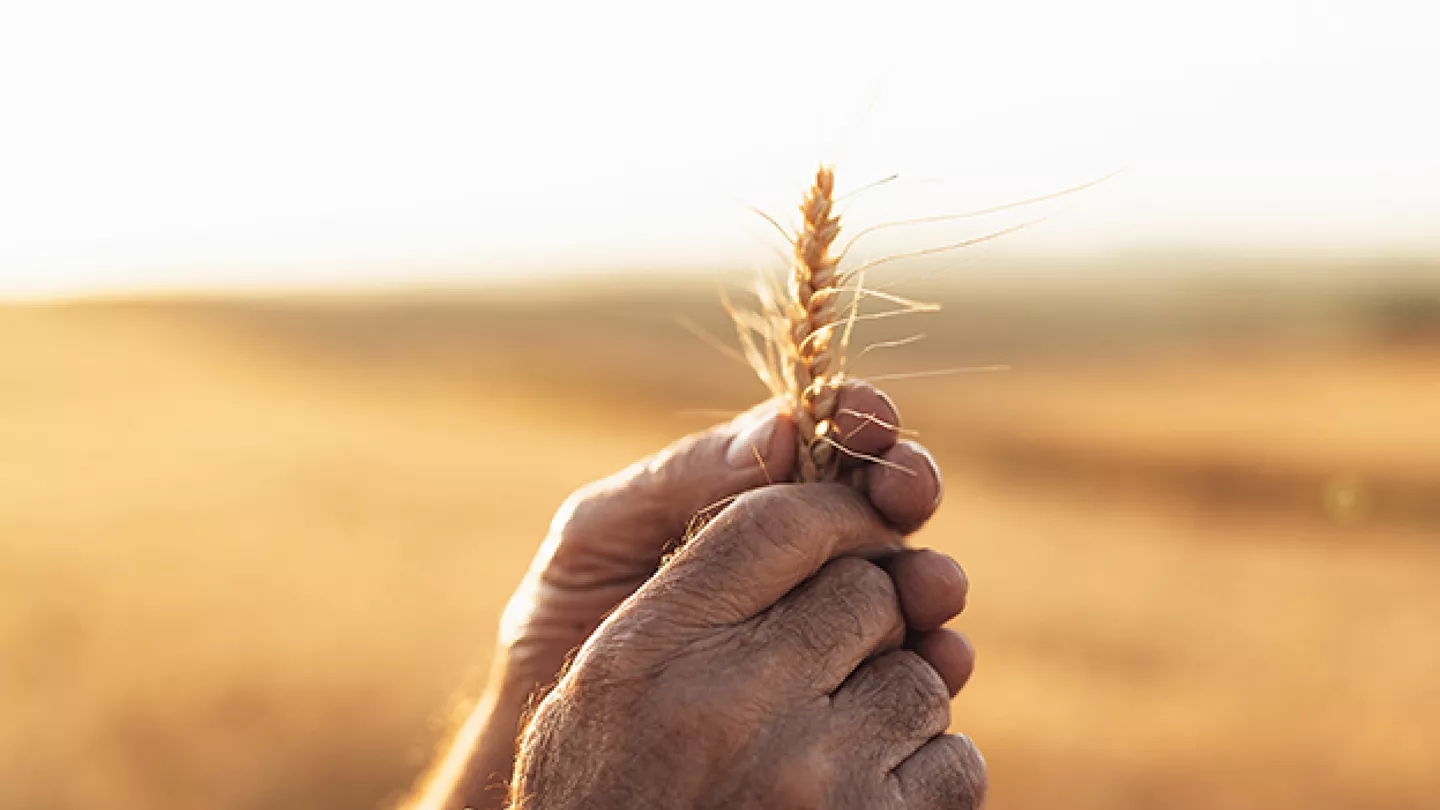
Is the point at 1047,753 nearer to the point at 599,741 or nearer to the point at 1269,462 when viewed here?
the point at 599,741

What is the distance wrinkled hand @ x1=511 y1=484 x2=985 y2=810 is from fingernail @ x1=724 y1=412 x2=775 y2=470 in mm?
271

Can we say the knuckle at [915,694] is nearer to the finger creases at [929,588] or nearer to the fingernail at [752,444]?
the finger creases at [929,588]

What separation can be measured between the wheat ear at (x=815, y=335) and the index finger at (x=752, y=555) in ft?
0.82

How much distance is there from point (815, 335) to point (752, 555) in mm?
553

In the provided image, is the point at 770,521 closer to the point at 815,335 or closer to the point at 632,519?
the point at 815,335

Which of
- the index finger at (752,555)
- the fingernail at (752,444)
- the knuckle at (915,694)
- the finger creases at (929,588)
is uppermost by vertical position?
the fingernail at (752,444)

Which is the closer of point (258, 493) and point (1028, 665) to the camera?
point (1028, 665)

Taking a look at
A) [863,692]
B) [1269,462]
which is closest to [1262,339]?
[1269,462]

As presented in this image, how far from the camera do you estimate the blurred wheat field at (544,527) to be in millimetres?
7984

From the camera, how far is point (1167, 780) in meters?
7.83

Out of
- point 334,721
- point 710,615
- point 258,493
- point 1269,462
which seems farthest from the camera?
point 1269,462

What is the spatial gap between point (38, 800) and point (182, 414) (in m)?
18.2

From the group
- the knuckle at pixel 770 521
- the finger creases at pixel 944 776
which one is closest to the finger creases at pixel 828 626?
the knuckle at pixel 770 521

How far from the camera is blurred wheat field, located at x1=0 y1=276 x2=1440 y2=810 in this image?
798 cm
